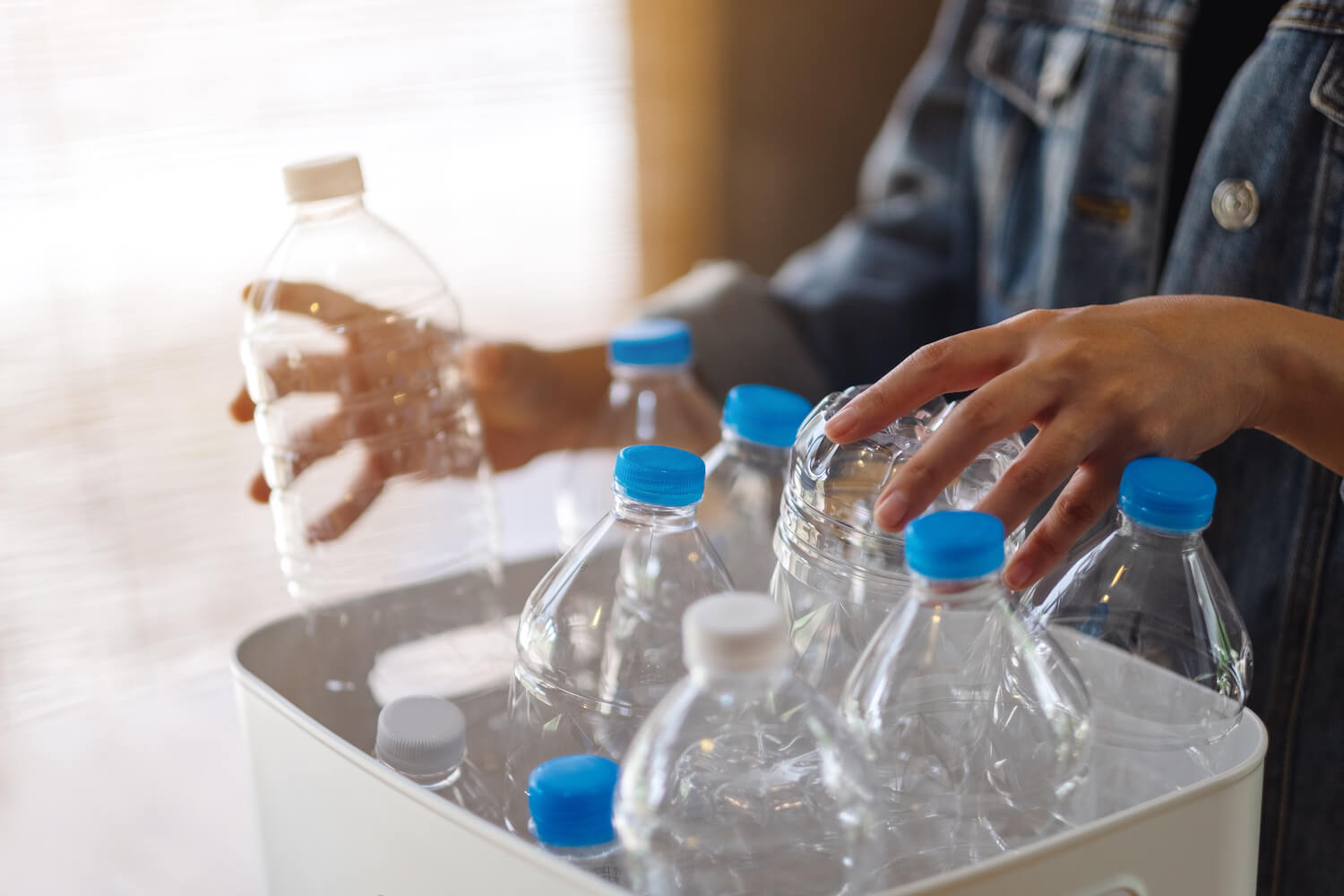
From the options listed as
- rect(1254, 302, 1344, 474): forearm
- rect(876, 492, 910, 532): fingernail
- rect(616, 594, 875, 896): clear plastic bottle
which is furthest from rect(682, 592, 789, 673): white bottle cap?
rect(1254, 302, 1344, 474): forearm

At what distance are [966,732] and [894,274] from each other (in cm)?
82

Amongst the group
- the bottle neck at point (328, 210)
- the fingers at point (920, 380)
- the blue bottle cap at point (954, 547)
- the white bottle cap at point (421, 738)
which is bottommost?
the white bottle cap at point (421, 738)

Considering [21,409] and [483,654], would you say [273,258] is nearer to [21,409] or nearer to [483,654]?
[483,654]

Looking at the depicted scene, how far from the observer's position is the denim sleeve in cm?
119

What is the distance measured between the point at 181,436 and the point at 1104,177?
136 centimetres

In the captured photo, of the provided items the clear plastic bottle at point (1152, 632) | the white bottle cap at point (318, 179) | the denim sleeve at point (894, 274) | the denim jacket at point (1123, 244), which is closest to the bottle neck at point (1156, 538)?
the clear plastic bottle at point (1152, 632)

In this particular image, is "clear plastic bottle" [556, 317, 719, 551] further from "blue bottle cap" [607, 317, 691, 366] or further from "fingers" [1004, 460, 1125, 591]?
"fingers" [1004, 460, 1125, 591]

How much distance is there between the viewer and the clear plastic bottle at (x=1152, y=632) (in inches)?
20.8

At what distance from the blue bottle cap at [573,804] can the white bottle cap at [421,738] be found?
111mm

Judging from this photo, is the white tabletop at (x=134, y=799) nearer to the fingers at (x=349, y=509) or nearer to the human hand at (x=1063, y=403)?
the fingers at (x=349, y=509)

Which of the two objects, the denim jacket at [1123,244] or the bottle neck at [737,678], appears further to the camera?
the denim jacket at [1123,244]

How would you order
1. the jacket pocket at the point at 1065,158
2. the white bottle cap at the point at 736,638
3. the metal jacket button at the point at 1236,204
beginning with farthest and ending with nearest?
the jacket pocket at the point at 1065,158, the metal jacket button at the point at 1236,204, the white bottle cap at the point at 736,638

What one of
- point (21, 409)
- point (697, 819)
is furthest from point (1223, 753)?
point (21, 409)

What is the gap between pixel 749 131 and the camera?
2.42 meters
